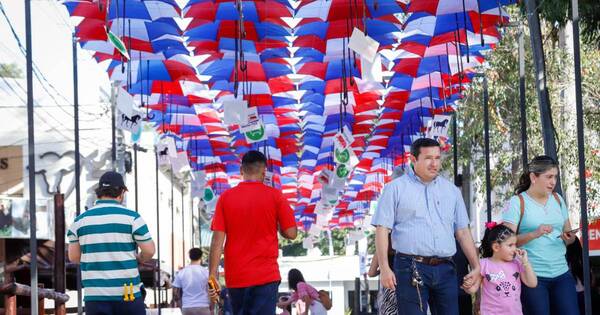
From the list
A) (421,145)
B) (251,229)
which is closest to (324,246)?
(251,229)

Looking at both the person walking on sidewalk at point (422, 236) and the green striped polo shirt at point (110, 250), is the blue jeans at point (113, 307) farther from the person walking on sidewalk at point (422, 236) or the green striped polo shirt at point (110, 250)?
the person walking on sidewalk at point (422, 236)

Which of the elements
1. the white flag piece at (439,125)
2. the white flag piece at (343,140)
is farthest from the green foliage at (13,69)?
the white flag piece at (439,125)

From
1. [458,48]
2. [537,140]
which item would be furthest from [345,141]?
[537,140]

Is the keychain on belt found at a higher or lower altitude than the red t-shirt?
lower

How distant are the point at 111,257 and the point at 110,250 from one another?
5 cm

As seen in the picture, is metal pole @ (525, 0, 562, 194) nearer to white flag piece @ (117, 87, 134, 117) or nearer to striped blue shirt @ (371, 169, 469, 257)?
striped blue shirt @ (371, 169, 469, 257)

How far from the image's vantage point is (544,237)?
8.12m

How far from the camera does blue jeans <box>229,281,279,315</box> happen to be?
8.52m

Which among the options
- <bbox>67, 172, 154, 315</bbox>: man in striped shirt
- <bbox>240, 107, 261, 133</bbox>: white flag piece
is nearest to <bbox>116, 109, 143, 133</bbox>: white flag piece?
<bbox>240, 107, 261, 133</bbox>: white flag piece

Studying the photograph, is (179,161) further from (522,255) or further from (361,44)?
(522,255)

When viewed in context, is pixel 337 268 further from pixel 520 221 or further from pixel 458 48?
pixel 520 221

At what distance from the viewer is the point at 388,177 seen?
2947 centimetres

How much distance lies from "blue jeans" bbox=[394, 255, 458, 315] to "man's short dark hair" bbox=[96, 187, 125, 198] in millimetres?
2068

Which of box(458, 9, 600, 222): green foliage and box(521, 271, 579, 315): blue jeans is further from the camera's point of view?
box(458, 9, 600, 222): green foliage
